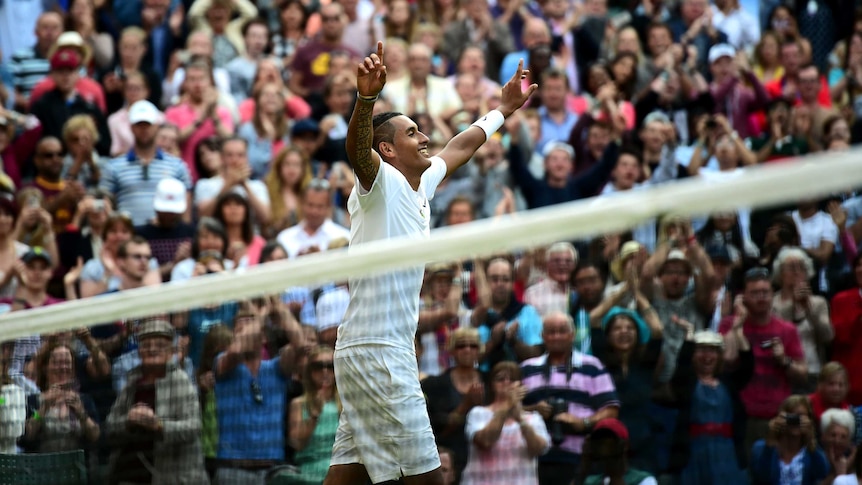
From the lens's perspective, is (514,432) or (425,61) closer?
(514,432)

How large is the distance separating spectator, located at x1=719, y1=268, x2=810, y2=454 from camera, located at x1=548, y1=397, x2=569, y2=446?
3.10 feet

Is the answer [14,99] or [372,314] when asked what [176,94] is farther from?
[372,314]

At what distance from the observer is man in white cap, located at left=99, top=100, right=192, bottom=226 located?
12.8m

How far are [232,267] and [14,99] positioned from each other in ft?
15.4

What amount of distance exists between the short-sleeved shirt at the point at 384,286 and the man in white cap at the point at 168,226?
18.1ft

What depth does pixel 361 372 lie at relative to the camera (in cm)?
675

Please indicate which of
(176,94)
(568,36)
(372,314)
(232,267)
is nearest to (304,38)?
(176,94)

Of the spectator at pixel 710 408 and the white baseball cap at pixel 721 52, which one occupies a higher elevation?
the white baseball cap at pixel 721 52

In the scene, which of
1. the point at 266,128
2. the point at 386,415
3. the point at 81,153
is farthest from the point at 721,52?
the point at 386,415

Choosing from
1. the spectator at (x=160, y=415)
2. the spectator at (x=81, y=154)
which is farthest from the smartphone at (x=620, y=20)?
the spectator at (x=160, y=415)

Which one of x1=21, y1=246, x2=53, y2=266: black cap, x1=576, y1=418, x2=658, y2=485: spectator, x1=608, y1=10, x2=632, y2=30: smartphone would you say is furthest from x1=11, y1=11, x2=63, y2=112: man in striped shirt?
x1=576, y1=418, x2=658, y2=485: spectator

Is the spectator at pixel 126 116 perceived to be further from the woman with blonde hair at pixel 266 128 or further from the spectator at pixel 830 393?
the spectator at pixel 830 393

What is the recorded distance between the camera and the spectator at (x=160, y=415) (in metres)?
7.54

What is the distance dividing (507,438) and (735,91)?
25.7 ft
